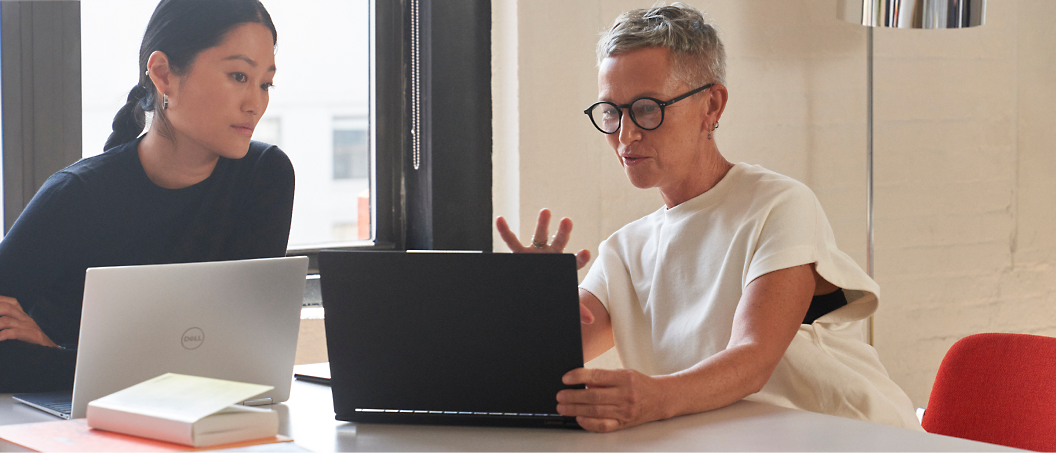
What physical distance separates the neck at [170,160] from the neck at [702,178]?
3.07 ft

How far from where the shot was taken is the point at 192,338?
1308 mm

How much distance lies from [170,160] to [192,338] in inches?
22.0

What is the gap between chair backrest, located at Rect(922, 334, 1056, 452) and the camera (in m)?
1.47

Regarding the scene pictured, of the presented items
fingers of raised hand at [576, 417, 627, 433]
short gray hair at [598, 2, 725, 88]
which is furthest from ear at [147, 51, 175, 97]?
fingers of raised hand at [576, 417, 627, 433]

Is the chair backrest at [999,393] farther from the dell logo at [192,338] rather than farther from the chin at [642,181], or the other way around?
the dell logo at [192,338]

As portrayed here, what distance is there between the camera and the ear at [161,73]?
1729 mm

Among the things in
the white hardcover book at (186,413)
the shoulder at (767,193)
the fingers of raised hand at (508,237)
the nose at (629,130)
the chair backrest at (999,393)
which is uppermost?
the nose at (629,130)

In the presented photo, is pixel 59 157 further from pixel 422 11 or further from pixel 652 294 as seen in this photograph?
pixel 652 294

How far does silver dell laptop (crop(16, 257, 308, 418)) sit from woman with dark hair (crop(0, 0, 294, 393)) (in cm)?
25

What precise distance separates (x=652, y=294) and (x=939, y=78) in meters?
1.82

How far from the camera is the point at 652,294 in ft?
5.74

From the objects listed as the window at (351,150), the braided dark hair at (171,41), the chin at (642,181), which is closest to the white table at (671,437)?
the chin at (642,181)

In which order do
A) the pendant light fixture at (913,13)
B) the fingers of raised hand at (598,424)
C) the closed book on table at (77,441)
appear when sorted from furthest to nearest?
the pendant light fixture at (913,13) < the fingers of raised hand at (598,424) < the closed book on table at (77,441)

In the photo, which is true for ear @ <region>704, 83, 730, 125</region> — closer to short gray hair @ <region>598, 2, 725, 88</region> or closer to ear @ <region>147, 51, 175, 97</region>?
short gray hair @ <region>598, 2, 725, 88</region>
